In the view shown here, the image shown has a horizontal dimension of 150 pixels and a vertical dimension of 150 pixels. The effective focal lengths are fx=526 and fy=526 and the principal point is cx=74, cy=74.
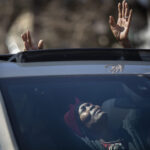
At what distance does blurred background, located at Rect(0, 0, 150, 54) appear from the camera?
17953 mm

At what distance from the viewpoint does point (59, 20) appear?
18.0 m

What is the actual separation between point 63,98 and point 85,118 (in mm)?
154

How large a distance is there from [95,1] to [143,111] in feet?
52.1

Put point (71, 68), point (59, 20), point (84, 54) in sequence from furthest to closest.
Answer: point (59, 20) → point (84, 54) → point (71, 68)

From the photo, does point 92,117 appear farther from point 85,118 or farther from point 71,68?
point 71,68

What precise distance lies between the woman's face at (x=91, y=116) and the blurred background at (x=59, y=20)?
1481cm

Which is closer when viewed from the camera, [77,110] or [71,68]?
[77,110]

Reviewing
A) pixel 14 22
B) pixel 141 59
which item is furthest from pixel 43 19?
pixel 141 59

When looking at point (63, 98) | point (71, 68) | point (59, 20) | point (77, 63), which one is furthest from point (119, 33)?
point (59, 20)

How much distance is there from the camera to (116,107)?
2730 millimetres

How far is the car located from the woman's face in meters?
0.03

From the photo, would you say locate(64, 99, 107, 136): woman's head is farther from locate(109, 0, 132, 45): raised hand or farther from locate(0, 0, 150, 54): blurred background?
locate(0, 0, 150, 54): blurred background

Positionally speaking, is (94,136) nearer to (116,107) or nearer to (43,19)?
(116,107)

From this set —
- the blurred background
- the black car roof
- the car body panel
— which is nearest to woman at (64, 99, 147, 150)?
the car body panel
